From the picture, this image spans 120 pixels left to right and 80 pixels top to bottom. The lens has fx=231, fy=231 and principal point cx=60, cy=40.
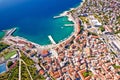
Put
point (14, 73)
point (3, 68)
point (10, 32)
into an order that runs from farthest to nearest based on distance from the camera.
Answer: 1. point (10, 32)
2. point (3, 68)
3. point (14, 73)

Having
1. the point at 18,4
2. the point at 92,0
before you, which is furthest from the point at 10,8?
the point at 92,0

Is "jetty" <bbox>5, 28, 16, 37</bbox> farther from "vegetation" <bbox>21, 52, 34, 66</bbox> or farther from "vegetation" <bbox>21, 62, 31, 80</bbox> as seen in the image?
"vegetation" <bbox>21, 62, 31, 80</bbox>

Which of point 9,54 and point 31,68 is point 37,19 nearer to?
point 9,54

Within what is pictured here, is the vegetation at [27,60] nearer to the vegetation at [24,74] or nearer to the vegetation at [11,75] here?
the vegetation at [24,74]

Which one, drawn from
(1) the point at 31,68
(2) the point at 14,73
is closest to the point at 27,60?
(1) the point at 31,68

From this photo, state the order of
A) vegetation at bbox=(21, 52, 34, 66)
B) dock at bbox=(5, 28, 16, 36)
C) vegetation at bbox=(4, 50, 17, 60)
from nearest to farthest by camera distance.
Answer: vegetation at bbox=(21, 52, 34, 66), vegetation at bbox=(4, 50, 17, 60), dock at bbox=(5, 28, 16, 36)

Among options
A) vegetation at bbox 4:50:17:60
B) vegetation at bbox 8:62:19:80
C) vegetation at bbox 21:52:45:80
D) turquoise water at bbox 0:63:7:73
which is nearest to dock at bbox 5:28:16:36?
vegetation at bbox 4:50:17:60

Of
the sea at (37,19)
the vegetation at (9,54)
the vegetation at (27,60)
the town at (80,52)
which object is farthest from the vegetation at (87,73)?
the vegetation at (9,54)

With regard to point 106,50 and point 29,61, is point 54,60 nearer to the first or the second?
point 29,61

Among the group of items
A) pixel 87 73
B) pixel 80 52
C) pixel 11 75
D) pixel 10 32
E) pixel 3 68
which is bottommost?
pixel 87 73

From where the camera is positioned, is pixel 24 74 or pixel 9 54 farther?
pixel 9 54
